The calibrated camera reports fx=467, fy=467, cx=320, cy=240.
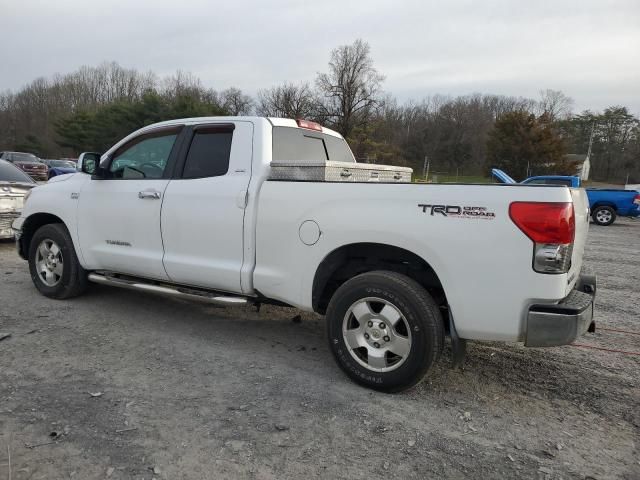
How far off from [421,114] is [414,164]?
16353 millimetres

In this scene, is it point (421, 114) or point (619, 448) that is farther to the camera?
point (421, 114)

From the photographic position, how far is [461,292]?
2982mm

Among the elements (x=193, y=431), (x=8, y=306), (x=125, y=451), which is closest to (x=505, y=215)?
(x=193, y=431)

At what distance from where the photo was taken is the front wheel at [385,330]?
10.1 ft

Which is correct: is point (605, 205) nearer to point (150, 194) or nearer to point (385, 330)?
point (385, 330)

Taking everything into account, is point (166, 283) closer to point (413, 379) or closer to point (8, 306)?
point (8, 306)

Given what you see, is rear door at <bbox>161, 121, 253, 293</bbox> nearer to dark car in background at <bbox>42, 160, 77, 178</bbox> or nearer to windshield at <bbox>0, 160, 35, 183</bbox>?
windshield at <bbox>0, 160, 35, 183</bbox>

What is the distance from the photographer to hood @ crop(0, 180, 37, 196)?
316 inches

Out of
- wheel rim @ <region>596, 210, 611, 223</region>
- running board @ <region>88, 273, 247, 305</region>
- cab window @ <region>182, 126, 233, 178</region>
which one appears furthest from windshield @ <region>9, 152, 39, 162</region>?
wheel rim @ <region>596, 210, 611, 223</region>

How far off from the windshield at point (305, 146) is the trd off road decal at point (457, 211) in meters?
1.46

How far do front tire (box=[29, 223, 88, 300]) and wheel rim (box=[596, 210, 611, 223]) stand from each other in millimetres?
18199

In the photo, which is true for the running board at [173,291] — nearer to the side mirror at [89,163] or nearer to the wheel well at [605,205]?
the side mirror at [89,163]

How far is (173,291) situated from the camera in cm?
425

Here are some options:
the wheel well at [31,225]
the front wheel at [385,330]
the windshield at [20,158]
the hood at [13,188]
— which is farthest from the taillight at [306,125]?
the windshield at [20,158]
